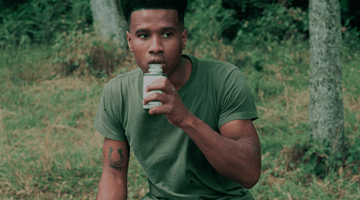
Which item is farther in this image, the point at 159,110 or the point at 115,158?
the point at 115,158

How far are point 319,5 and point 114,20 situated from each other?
16.3ft

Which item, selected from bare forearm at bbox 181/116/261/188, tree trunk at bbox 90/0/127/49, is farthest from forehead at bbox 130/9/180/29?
tree trunk at bbox 90/0/127/49

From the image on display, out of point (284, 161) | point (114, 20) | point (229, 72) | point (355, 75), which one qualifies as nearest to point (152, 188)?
point (229, 72)

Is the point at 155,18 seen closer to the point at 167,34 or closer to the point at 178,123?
the point at 167,34

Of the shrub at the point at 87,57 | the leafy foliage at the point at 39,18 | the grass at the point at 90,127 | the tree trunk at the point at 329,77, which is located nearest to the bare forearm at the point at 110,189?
the grass at the point at 90,127

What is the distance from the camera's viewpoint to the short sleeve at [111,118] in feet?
6.82

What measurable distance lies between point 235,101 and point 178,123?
1.49 feet

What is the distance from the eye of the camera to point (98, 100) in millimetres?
5582

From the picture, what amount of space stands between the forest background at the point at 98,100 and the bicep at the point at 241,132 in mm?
1716

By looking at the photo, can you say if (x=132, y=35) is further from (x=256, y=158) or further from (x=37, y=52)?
(x=37, y=52)

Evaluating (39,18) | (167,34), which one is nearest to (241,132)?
(167,34)

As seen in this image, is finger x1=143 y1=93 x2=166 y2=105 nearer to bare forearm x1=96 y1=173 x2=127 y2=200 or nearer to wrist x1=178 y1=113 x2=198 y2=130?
wrist x1=178 y1=113 x2=198 y2=130

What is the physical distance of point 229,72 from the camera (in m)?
1.96

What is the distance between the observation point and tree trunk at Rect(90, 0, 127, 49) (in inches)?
296
